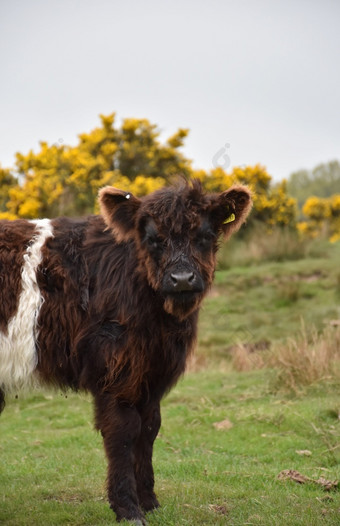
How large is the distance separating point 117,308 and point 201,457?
307cm

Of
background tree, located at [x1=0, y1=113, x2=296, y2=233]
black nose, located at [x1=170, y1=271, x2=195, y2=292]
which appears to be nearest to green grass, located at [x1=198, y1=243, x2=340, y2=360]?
→ background tree, located at [x1=0, y1=113, x2=296, y2=233]

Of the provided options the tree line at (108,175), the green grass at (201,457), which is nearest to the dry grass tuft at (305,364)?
the green grass at (201,457)

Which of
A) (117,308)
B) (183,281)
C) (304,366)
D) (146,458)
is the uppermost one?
(183,281)

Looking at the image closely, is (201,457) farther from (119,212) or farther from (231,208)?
(119,212)

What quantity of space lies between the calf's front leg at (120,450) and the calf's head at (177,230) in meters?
0.88

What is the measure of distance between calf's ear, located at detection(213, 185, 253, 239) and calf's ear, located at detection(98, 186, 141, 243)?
67cm

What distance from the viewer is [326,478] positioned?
660cm

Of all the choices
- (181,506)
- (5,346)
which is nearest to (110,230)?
(5,346)

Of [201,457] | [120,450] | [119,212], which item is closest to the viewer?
[120,450]

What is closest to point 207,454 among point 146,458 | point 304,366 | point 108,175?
point 146,458

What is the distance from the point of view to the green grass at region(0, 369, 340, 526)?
544 cm

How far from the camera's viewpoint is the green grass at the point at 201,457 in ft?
17.9

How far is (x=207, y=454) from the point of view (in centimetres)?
770

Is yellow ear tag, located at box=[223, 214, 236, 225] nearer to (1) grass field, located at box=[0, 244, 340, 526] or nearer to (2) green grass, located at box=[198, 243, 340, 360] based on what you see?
(1) grass field, located at box=[0, 244, 340, 526]
